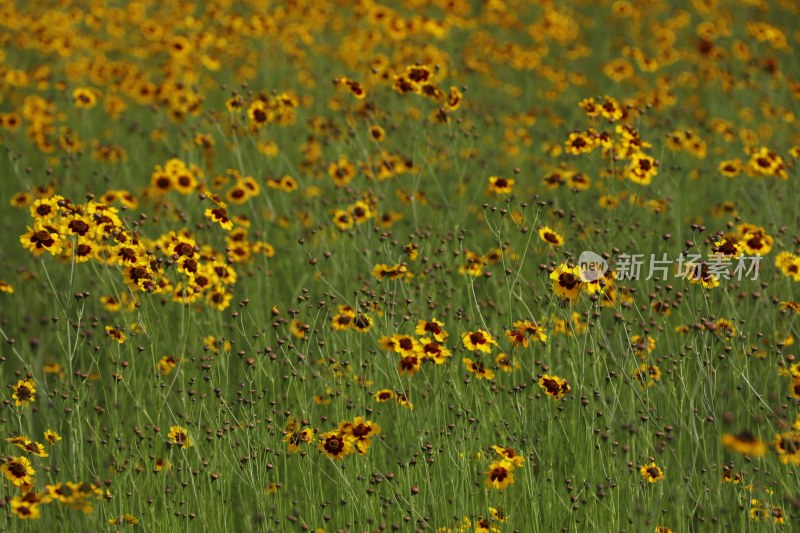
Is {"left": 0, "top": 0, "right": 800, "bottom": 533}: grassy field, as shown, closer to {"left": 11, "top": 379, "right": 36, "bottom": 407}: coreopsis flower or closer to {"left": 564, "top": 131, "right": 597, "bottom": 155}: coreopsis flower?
{"left": 564, "top": 131, "right": 597, "bottom": 155}: coreopsis flower

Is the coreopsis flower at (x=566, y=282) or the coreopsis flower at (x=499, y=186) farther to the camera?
the coreopsis flower at (x=499, y=186)

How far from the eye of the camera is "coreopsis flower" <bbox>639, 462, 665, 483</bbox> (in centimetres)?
348

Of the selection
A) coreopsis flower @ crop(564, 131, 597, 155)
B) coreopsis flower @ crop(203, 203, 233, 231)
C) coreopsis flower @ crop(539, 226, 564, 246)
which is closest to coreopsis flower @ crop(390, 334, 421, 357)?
coreopsis flower @ crop(539, 226, 564, 246)

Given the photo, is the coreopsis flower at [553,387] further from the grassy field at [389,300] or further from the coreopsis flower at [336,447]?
the coreopsis flower at [336,447]

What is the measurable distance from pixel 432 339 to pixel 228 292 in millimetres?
1648

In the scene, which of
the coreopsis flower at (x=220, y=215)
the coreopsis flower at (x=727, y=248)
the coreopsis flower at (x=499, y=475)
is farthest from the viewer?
the coreopsis flower at (x=220, y=215)

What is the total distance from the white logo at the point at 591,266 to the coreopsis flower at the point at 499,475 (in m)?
0.87

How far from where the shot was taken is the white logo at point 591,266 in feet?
13.2

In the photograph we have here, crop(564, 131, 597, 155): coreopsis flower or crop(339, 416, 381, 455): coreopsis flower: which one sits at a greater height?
crop(564, 131, 597, 155): coreopsis flower

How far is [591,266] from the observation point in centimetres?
441

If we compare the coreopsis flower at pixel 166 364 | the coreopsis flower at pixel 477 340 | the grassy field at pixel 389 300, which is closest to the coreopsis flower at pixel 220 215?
the grassy field at pixel 389 300

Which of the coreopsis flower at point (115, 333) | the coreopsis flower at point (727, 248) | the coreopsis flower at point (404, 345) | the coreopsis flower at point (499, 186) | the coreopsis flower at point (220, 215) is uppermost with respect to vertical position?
the coreopsis flower at point (220, 215)

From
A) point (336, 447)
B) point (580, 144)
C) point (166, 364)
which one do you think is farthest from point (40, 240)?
point (580, 144)

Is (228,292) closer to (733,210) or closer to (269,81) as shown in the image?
(733,210)
